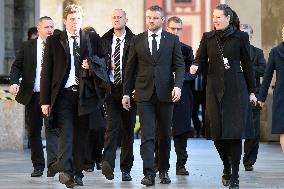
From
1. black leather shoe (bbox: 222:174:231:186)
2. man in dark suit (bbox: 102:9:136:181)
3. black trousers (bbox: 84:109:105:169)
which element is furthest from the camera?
black trousers (bbox: 84:109:105:169)

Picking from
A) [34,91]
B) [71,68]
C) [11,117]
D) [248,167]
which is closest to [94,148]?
[34,91]

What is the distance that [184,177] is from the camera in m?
13.8

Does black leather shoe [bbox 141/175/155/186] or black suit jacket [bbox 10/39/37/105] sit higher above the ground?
black suit jacket [bbox 10/39/37/105]

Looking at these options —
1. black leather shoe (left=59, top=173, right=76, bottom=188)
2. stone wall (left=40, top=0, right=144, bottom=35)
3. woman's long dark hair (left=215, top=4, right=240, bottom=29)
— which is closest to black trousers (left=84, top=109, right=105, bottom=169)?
black leather shoe (left=59, top=173, right=76, bottom=188)

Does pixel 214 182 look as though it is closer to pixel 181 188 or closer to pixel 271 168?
pixel 181 188

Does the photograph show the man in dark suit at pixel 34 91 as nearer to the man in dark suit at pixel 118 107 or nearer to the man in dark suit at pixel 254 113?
the man in dark suit at pixel 118 107

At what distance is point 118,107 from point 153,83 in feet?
2.61

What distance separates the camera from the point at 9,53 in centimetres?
2258

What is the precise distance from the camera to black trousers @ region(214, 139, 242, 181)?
11.9 meters

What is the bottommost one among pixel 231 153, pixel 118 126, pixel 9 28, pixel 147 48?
pixel 231 153

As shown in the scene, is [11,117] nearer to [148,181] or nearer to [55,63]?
[148,181]

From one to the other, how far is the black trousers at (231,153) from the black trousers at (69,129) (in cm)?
141

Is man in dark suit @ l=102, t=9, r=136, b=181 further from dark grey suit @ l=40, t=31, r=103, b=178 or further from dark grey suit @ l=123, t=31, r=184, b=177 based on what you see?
dark grey suit @ l=40, t=31, r=103, b=178

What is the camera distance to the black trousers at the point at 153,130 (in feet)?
40.7
